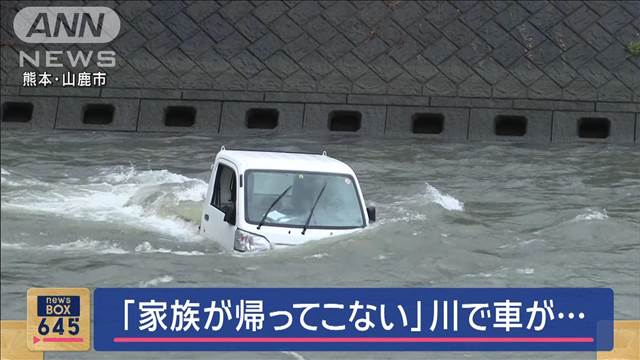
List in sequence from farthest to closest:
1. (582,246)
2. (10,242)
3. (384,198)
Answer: (384,198) < (582,246) < (10,242)

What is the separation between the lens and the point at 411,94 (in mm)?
20719

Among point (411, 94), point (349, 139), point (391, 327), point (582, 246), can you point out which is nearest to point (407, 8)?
point (411, 94)

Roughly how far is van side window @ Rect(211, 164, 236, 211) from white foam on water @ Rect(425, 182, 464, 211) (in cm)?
330

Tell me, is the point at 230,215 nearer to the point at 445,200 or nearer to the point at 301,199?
the point at 301,199

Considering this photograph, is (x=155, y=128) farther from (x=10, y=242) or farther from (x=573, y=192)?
(x=10, y=242)

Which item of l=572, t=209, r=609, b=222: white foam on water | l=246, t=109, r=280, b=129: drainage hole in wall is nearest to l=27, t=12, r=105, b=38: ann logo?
l=246, t=109, r=280, b=129: drainage hole in wall

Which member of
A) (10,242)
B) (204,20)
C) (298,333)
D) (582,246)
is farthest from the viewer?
(204,20)

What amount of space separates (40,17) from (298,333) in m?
15.8

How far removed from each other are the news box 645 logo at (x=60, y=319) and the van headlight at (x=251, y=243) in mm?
3429

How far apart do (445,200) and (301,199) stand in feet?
12.4

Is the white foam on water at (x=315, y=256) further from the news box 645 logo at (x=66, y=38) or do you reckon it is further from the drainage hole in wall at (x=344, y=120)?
the news box 645 logo at (x=66, y=38)

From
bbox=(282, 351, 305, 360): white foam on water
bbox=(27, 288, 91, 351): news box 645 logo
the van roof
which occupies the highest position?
the van roof

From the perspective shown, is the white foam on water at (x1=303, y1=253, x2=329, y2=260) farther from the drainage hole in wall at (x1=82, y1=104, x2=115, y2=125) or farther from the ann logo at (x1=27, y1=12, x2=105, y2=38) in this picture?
the ann logo at (x1=27, y1=12, x2=105, y2=38)

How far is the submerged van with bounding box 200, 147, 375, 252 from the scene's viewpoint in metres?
11.1
